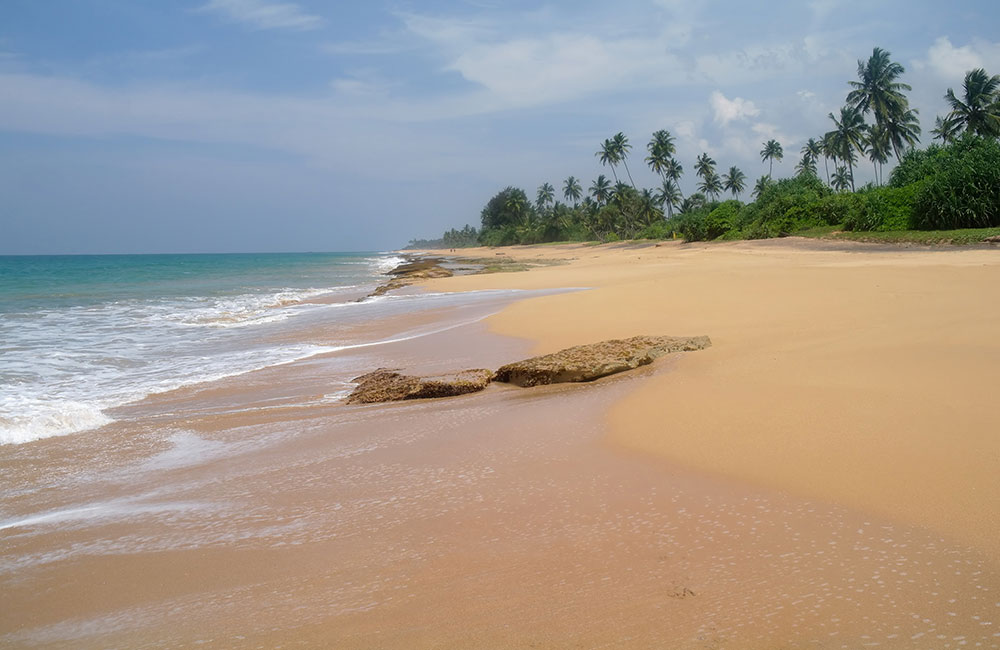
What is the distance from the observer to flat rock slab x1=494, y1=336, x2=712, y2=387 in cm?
658

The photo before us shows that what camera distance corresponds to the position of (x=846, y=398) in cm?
474

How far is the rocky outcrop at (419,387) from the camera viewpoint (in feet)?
21.5

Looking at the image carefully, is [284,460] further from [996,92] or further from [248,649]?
[996,92]

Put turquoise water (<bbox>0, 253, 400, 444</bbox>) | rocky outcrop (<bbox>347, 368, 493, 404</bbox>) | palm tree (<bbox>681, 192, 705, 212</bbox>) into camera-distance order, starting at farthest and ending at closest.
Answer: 1. palm tree (<bbox>681, 192, 705, 212</bbox>)
2. turquoise water (<bbox>0, 253, 400, 444</bbox>)
3. rocky outcrop (<bbox>347, 368, 493, 404</bbox>)

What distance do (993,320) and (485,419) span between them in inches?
217

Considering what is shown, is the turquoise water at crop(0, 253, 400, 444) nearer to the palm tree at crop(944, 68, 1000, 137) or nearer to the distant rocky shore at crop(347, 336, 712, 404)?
the distant rocky shore at crop(347, 336, 712, 404)

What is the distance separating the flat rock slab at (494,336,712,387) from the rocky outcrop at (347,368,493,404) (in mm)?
327

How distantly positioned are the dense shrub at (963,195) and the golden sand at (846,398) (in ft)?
59.5

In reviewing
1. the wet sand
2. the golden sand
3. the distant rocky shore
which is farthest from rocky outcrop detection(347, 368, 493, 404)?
the golden sand

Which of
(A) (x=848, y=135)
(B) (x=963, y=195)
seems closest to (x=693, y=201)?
(A) (x=848, y=135)

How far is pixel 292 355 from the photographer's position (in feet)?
33.1

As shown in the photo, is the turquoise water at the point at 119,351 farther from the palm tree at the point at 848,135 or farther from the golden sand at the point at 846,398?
the palm tree at the point at 848,135

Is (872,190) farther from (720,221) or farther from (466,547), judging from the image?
(466,547)

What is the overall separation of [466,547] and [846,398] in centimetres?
328
